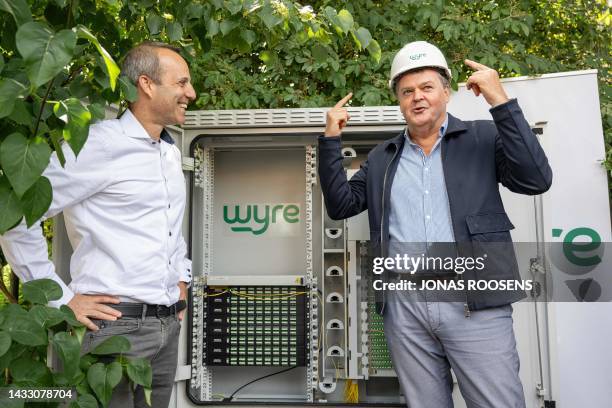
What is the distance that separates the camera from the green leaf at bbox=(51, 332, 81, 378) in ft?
3.80

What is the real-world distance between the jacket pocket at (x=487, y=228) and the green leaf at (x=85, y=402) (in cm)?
106

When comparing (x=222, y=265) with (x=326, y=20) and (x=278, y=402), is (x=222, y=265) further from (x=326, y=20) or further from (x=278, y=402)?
(x=326, y=20)

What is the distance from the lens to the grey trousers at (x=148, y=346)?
1.60 meters

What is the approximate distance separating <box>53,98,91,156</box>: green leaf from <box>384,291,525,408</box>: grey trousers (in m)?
1.09

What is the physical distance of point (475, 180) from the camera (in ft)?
5.65

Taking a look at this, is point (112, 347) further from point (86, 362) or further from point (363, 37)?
point (363, 37)

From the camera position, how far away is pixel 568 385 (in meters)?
2.48

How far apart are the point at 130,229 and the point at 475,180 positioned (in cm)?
101

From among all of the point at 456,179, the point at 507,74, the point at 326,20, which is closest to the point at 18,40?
the point at 326,20

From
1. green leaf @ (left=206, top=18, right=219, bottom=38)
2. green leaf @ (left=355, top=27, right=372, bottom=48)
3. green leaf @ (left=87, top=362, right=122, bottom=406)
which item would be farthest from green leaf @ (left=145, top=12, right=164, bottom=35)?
green leaf @ (left=87, top=362, right=122, bottom=406)

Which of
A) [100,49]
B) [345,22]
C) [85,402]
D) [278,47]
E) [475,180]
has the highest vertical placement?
[278,47]

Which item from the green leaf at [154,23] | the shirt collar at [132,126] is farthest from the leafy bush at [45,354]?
the green leaf at [154,23]

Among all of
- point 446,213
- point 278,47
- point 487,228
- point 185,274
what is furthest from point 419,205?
point 278,47

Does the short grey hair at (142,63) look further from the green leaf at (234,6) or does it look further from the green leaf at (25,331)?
the green leaf at (25,331)
